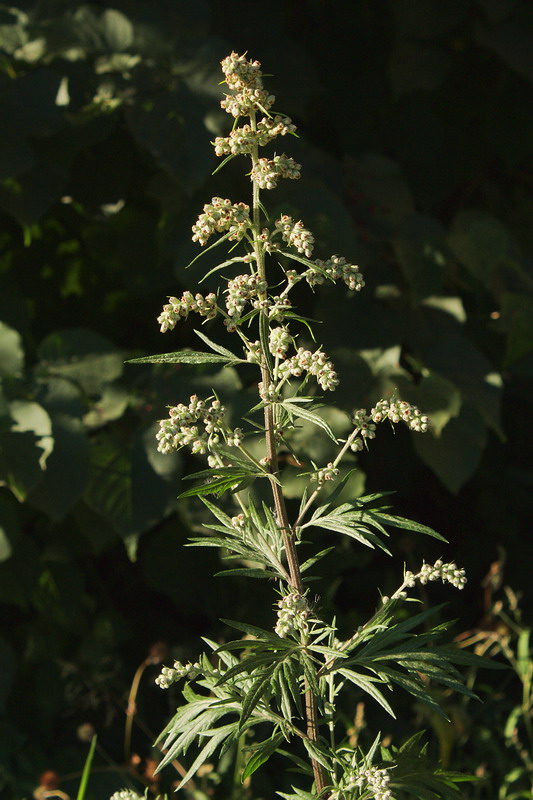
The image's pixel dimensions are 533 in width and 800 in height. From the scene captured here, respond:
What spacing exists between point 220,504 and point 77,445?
0.31 metres

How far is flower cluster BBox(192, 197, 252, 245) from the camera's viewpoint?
824mm

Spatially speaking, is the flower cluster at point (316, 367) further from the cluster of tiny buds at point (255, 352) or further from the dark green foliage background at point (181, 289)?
the dark green foliage background at point (181, 289)

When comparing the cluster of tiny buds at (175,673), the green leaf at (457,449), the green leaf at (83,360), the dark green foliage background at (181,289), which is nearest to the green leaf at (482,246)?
the dark green foliage background at (181,289)

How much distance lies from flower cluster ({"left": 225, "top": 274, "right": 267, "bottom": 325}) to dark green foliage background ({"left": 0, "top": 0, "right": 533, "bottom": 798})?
3.22ft

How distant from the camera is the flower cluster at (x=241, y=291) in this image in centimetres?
79

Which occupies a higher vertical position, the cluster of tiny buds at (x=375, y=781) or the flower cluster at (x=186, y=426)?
the flower cluster at (x=186, y=426)

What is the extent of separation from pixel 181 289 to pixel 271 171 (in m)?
1.42

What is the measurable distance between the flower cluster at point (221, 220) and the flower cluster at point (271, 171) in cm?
3

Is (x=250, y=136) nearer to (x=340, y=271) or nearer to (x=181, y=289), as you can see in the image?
(x=340, y=271)

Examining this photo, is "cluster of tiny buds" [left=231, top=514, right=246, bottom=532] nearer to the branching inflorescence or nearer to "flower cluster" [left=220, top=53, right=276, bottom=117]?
the branching inflorescence

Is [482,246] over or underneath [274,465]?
over

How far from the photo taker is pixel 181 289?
2225 mm

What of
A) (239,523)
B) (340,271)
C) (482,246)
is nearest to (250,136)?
(340,271)

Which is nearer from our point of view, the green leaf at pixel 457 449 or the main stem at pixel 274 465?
the main stem at pixel 274 465
